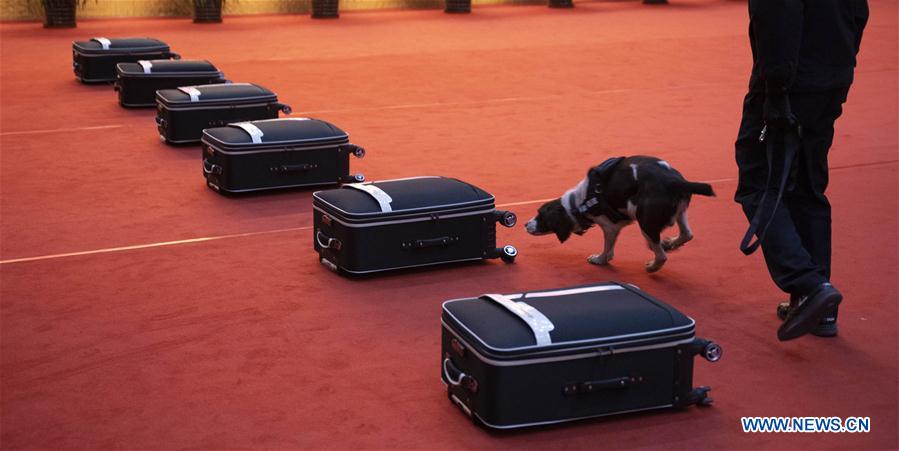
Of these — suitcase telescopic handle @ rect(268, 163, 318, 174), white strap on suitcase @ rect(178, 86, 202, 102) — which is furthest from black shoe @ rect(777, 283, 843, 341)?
white strap on suitcase @ rect(178, 86, 202, 102)

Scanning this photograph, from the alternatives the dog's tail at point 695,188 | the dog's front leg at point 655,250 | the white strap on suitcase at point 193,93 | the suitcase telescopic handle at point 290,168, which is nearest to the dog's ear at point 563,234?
the dog's front leg at point 655,250

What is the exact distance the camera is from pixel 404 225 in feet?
16.2

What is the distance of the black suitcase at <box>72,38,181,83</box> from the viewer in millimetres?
10156

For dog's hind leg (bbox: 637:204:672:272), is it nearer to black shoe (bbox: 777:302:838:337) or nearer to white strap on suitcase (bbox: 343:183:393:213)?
black shoe (bbox: 777:302:838:337)

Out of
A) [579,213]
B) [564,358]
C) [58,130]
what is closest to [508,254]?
[579,213]

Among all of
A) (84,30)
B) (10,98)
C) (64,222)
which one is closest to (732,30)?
(84,30)

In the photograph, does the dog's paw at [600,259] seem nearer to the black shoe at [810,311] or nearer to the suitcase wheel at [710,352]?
the black shoe at [810,311]

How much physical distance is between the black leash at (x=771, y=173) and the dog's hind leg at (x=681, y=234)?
2.47 ft

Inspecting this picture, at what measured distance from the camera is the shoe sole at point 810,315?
151 inches

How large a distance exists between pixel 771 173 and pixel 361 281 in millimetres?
1817

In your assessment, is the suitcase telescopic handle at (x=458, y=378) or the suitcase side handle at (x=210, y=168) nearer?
the suitcase telescopic handle at (x=458, y=378)

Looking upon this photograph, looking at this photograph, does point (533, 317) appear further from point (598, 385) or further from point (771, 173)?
point (771, 173)

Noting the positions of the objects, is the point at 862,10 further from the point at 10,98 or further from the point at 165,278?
the point at 10,98

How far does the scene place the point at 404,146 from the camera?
307 inches
